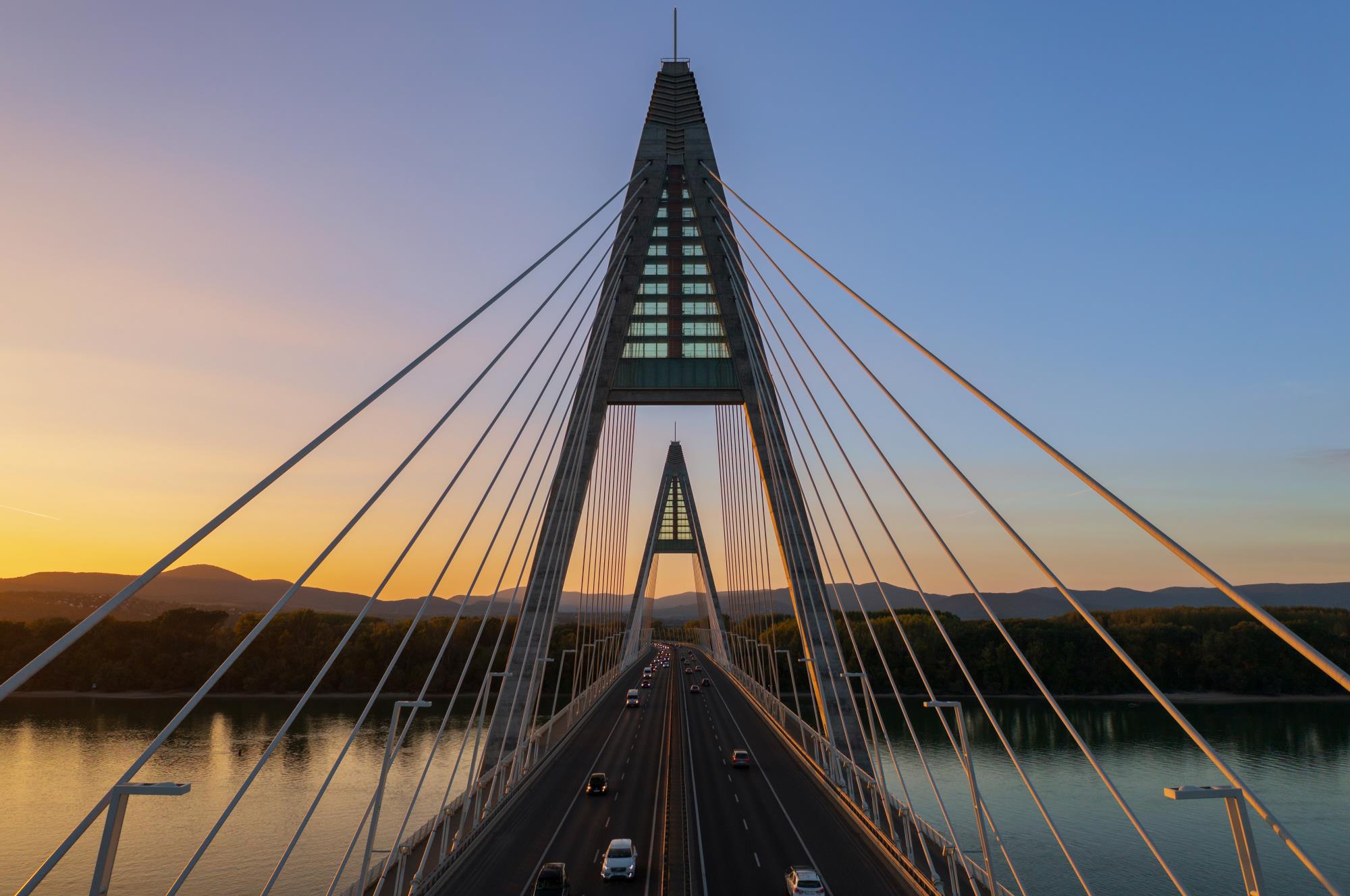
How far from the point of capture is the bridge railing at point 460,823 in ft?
56.9

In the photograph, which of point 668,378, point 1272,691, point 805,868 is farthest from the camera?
point 1272,691

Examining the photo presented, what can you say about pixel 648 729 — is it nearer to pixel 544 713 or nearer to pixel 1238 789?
pixel 544 713

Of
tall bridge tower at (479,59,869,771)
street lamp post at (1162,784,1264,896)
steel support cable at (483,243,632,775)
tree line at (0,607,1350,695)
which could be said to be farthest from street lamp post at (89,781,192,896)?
tree line at (0,607,1350,695)

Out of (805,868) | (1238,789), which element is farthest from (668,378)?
(1238,789)

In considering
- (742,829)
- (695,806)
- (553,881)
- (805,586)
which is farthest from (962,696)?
Answer: (553,881)

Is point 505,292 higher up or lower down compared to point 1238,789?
higher up

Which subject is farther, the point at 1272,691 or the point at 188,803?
the point at 1272,691

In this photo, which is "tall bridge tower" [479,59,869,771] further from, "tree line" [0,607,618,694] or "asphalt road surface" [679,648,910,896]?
"tree line" [0,607,618,694]

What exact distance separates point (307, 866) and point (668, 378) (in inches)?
1013

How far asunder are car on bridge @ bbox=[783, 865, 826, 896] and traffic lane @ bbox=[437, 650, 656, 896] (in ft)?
19.9

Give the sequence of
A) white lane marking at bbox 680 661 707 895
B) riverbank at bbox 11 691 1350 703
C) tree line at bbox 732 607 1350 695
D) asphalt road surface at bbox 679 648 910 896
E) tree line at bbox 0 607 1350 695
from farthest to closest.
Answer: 1. tree line at bbox 0 607 1350 695
2. tree line at bbox 732 607 1350 695
3. riverbank at bbox 11 691 1350 703
4. white lane marking at bbox 680 661 707 895
5. asphalt road surface at bbox 679 648 910 896

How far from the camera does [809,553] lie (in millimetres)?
28547

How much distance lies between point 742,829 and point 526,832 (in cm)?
675

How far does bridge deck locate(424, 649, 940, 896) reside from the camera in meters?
20.2
